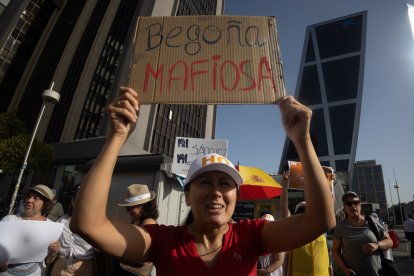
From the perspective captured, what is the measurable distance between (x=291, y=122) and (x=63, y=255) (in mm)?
3392

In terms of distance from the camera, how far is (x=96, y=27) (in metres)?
27.5

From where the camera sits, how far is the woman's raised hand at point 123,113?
1261mm

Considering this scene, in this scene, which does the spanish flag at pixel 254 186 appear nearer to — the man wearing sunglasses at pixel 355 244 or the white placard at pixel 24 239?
the man wearing sunglasses at pixel 355 244

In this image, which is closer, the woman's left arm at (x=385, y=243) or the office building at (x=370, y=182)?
the woman's left arm at (x=385, y=243)

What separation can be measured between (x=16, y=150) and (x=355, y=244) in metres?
18.5

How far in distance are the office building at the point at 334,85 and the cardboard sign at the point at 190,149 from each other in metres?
69.0


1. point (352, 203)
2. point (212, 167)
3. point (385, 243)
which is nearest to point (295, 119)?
point (212, 167)

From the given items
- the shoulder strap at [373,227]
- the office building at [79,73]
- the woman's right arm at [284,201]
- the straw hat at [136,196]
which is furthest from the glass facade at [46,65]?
the shoulder strap at [373,227]

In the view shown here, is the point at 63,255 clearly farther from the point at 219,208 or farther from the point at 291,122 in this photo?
the point at 291,122

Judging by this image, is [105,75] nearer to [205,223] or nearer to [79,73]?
[79,73]

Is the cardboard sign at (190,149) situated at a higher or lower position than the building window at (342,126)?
lower

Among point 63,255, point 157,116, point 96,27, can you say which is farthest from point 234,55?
point 96,27

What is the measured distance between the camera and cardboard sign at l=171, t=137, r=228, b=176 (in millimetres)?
6047

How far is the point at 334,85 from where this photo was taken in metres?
79.9
